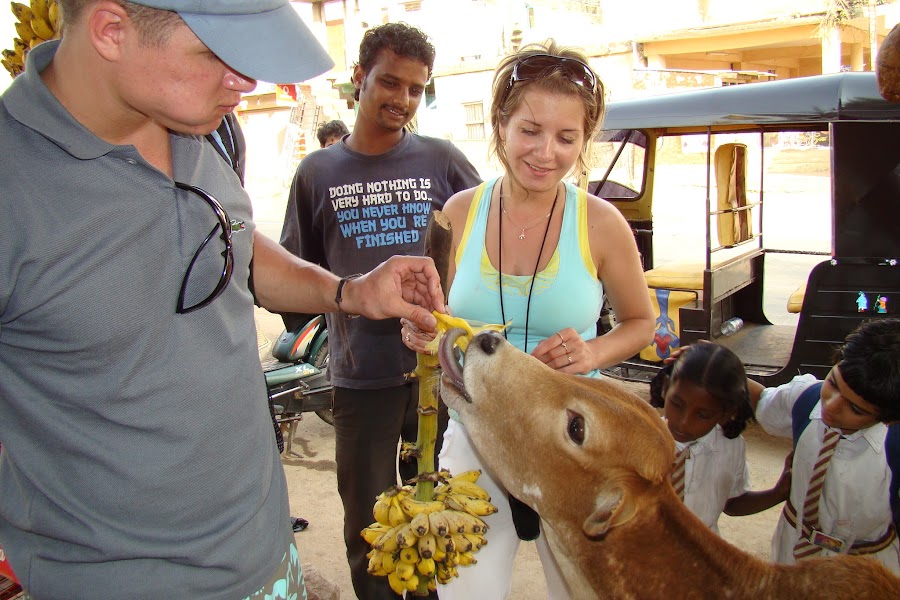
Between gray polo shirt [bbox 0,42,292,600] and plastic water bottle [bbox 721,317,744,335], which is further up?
gray polo shirt [bbox 0,42,292,600]

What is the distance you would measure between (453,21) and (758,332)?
25.9m

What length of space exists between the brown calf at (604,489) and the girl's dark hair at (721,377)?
1385 mm

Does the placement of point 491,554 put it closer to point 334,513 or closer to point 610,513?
point 610,513

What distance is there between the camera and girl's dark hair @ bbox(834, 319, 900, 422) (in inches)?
113

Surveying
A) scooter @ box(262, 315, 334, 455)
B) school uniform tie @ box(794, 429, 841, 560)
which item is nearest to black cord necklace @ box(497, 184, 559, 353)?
school uniform tie @ box(794, 429, 841, 560)

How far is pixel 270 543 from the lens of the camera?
1926 millimetres

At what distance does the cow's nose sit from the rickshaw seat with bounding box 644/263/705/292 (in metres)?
4.52

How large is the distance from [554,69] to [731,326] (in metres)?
5.23

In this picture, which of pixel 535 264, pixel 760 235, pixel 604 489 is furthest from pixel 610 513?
pixel 760 235

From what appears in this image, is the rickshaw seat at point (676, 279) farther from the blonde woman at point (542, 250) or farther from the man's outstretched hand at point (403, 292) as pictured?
the man's outstretched hand at point (403, 292)

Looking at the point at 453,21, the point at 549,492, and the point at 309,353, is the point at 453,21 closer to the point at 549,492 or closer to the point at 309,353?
the point at 309,353

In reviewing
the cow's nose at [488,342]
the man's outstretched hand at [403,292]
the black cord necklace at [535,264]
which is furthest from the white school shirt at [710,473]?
the man's outstretched hand at [403,292]

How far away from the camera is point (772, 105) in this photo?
592 centimetres

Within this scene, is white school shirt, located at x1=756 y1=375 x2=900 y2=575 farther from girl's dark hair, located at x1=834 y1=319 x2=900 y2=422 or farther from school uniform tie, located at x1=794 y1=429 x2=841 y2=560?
girl's dark hair, located at x1=834 y1=319 x2=900 y2=422
